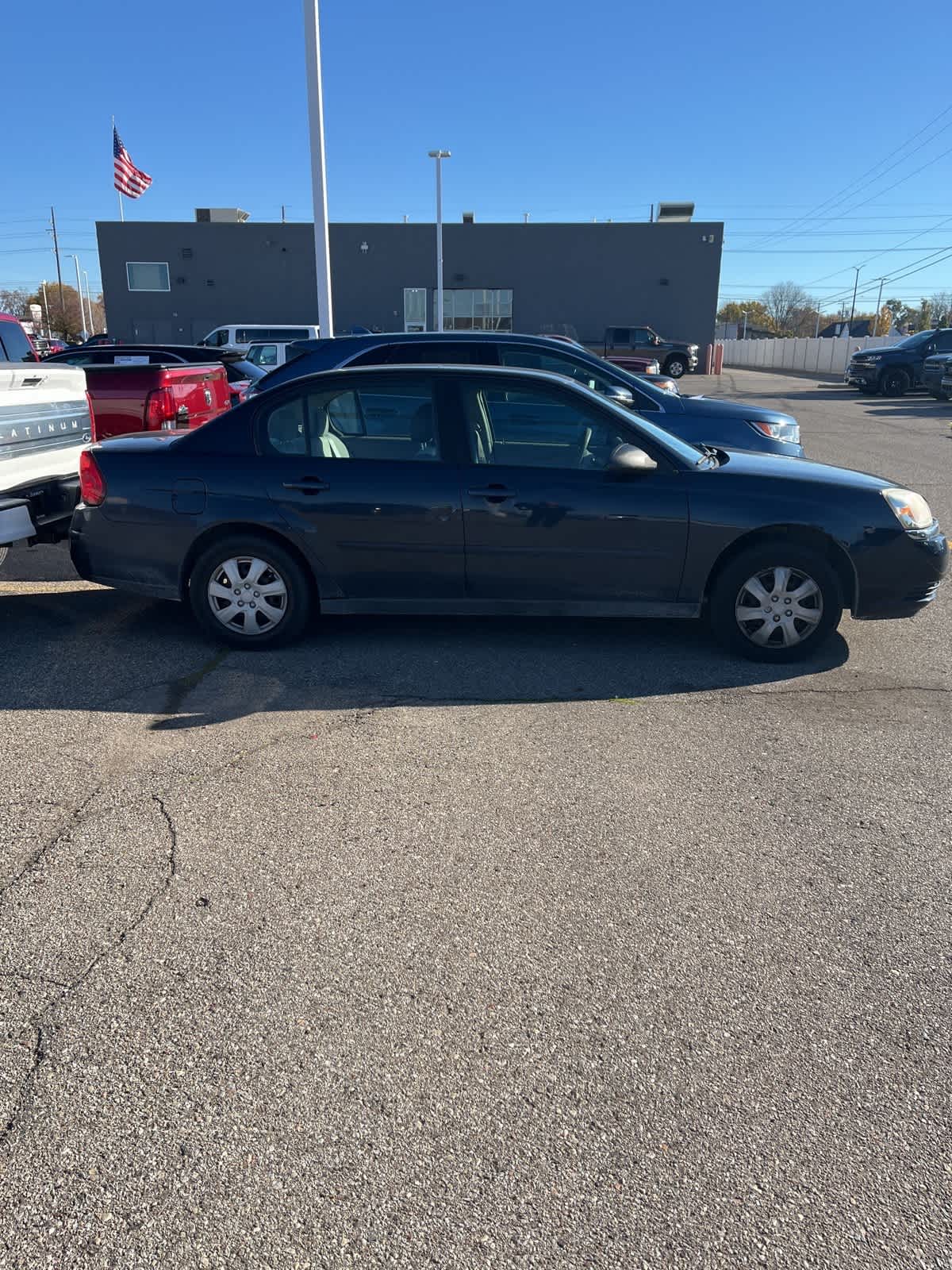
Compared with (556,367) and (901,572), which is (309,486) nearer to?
(901,572)

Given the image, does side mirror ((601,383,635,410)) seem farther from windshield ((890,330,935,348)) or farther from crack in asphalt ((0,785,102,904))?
windshield ((890,330,935,348))

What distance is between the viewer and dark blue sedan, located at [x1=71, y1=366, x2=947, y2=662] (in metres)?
5.47

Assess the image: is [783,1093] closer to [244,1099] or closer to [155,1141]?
[244,1099]

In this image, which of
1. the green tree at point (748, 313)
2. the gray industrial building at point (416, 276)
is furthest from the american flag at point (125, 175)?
the green tree at point (748, 313)

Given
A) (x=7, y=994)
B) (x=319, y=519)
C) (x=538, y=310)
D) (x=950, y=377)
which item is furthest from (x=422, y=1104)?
(x=538, y=310)

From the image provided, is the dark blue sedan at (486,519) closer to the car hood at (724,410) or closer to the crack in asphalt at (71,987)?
the crack in asphalt at (71,987)

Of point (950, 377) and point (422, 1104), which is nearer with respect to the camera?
point (422, 1104)

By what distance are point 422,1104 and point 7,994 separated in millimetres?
1279

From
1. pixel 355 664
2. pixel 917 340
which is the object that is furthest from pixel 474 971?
pixel 917 340

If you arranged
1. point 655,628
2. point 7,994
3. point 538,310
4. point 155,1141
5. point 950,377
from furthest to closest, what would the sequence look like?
point 538,310
point 950,377
point 655,628
point 7,994
point 155,1141

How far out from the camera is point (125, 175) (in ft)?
98.7

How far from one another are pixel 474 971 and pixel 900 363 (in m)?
31.6

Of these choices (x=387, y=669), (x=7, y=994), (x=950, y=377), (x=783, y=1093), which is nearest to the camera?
(x=783, y=1093)

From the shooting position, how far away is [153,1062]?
2.54m
